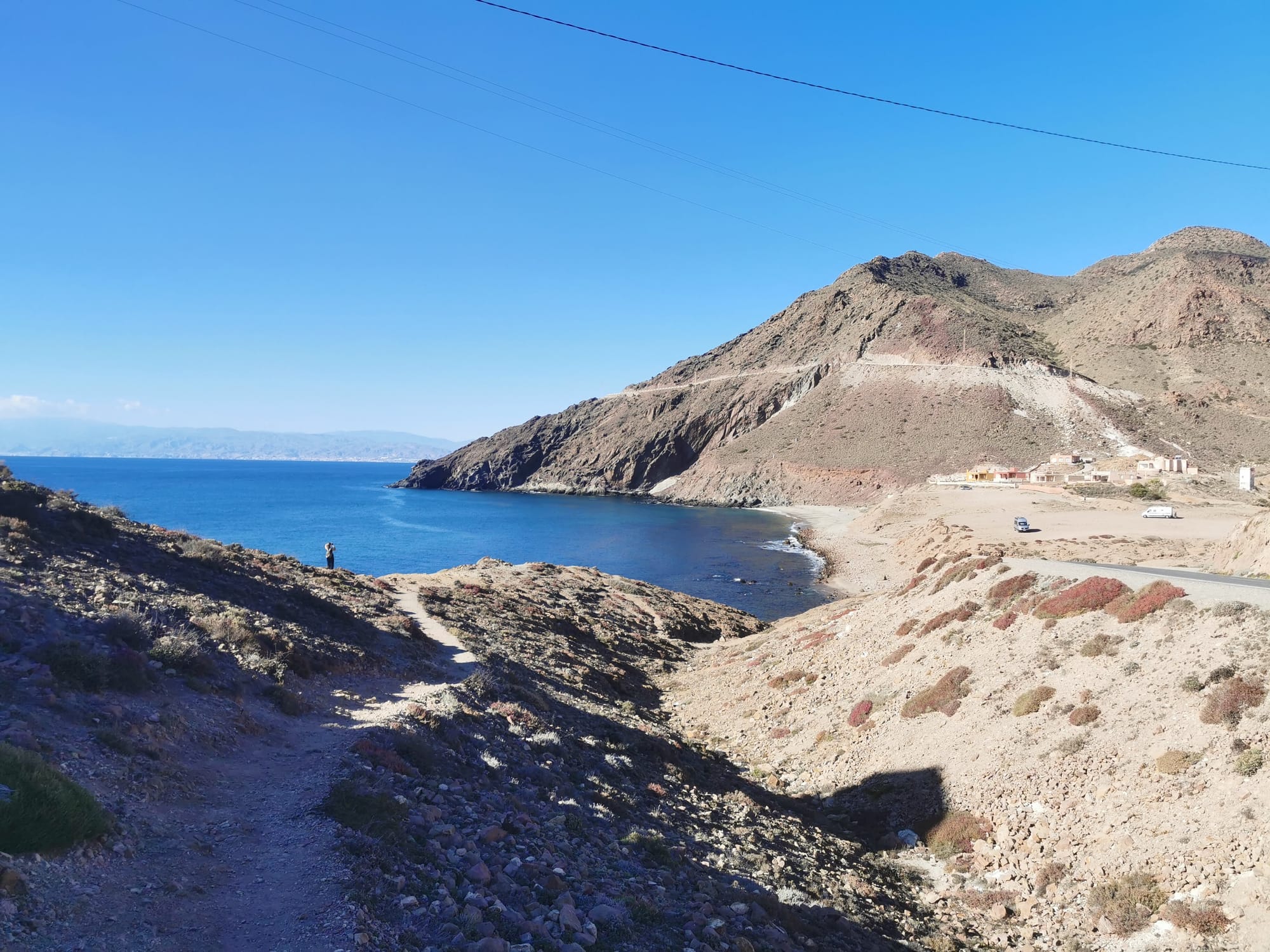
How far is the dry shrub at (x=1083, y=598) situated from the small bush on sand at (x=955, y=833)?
7.46m

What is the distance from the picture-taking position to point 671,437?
169125 mm

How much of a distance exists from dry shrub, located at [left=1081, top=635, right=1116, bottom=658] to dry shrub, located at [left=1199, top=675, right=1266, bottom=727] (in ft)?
10.1

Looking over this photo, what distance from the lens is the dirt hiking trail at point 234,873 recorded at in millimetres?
6578

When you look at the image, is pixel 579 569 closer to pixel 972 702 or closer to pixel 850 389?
pixel 972 702

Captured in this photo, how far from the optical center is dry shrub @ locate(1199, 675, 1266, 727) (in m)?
13.6

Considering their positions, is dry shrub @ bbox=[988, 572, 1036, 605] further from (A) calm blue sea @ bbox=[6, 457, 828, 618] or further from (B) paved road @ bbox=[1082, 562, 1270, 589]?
(A) calm blue sea @ bbox=[6, 457, 828, 618]

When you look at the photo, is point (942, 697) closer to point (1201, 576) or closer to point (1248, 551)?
point (1201, 576)

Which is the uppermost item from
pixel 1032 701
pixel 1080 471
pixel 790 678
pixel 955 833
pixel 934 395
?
pixel 934 395

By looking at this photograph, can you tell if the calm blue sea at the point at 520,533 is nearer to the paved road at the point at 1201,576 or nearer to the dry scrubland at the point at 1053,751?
the paved road at the point at 1201,576

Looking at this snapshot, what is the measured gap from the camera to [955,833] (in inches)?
592

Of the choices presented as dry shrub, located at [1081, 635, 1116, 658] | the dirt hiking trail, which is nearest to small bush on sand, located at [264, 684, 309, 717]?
the dirt hiking trail

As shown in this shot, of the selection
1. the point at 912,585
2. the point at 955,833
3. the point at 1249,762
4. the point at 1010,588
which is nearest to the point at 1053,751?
the point at 955,833

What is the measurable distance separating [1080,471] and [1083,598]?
98777mm

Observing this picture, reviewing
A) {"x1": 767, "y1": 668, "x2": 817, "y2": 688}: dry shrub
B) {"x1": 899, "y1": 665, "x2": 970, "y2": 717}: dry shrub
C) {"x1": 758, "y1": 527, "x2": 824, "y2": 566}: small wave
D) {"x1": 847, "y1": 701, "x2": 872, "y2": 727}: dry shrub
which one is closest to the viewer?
{"x1": 899, "y1": 665, "x2": 970, "y2": 717}: dry shrub
